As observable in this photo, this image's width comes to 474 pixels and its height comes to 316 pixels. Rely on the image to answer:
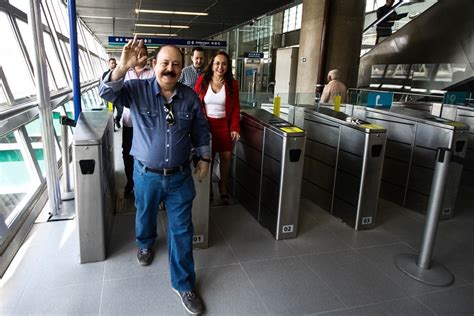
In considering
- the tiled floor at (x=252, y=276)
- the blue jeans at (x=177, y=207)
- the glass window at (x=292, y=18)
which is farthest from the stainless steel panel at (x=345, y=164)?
the glass window at (x=292, y=18)

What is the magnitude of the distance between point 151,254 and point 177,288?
0.56 m

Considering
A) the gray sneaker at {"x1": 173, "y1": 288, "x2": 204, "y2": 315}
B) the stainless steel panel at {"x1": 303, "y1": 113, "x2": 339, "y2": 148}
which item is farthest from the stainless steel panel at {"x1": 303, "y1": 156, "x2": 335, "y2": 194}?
the gray sneaker at {"x1": 173, "y1": 288, "x2": 204, "y2": 315}

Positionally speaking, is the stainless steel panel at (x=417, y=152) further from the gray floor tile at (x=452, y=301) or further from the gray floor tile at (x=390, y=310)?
the gray floor tile at (x=390, y=310)

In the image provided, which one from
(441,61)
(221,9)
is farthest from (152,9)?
(441,61)

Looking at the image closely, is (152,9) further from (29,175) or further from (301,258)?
(301,258)

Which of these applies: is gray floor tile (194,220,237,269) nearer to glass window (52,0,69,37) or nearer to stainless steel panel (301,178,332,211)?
stainless steel panel (301,178,332,211)

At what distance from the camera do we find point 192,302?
2.07 meters

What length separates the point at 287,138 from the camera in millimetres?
2871

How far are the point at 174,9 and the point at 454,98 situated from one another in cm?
804

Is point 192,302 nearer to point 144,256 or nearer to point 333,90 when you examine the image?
point 144,256

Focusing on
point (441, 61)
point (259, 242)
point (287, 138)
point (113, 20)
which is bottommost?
point (259, 242)

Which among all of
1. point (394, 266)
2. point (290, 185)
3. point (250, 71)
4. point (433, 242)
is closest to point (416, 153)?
point (433, 242)

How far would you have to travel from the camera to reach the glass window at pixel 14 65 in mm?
3711

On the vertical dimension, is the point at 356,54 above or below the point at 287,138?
above
